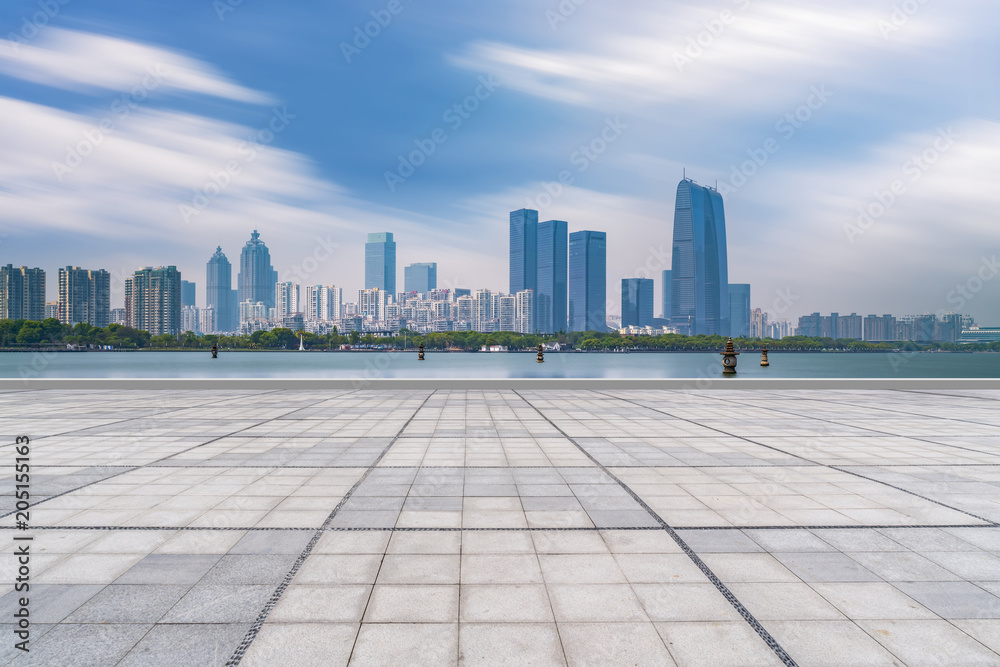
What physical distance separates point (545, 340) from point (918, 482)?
621 ft

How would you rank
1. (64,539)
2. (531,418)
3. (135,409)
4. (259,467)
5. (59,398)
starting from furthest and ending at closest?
1. (59,398)
2. (135,409)
3. (531,418)
4. (259,467)
5. (64,539)

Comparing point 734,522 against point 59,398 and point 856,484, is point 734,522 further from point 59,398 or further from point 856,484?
point 59,398

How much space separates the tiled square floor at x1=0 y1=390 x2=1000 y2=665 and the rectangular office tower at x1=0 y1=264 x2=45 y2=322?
24193 cm

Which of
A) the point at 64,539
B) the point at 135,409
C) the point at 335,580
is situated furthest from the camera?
the point at 135,409

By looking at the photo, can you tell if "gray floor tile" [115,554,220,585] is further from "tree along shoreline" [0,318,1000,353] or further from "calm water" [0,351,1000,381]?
"tree along shoreline" [0,318,1000,353]

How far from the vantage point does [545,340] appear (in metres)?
196

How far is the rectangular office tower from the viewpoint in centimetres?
19112

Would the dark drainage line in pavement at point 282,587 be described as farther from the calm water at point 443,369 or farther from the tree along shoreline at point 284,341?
the tree along shoreline at point 284,341

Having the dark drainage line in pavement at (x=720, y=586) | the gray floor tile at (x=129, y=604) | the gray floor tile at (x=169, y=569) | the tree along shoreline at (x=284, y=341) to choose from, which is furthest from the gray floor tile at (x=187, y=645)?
the tree along shoreline at (x=284, y=341)

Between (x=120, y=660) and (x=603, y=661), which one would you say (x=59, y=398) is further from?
(x=603, y=661)

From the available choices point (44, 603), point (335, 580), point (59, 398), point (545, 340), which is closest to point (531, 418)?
point (335, 580)

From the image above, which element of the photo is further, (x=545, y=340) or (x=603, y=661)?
(x=545, y=340)

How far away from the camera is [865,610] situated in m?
4.00

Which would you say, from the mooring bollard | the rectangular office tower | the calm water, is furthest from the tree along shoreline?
the mooring bollard
